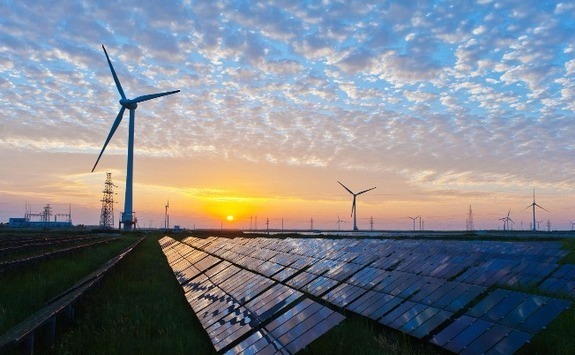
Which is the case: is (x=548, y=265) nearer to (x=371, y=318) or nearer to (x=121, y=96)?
(x=371, y=318)

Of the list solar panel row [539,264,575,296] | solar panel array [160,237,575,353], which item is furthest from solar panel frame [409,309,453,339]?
solar panel row [539,264,575,296]

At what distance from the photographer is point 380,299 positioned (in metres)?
12.7

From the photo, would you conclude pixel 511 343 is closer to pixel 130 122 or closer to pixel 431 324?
pixel 431 324

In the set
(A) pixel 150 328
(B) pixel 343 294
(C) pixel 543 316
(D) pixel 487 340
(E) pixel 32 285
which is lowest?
(A) pixel 150 328

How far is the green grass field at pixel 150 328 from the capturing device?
9.89 metres

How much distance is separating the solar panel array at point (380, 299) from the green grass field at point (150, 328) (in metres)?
0.40

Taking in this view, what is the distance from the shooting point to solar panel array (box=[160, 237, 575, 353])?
8.44 m

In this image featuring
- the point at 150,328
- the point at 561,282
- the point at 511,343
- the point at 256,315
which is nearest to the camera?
the point at 511,343

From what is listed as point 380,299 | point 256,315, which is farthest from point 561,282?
point 256,315

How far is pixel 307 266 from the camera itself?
65.6ft

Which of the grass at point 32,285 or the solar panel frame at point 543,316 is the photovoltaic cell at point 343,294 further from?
the grass at point 32,285

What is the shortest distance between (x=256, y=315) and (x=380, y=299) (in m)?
3.99

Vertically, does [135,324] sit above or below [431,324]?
below

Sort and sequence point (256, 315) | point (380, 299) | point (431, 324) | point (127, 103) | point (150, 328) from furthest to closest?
point (127, 103) < point (380, 299) < point (150, 328) < point (256, 315) < point (431, 324)
